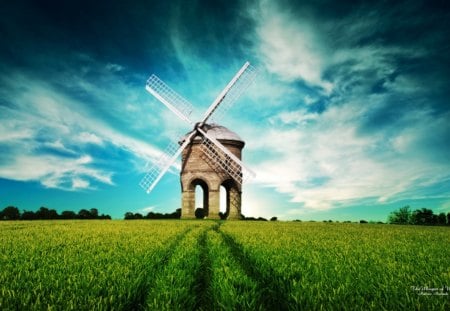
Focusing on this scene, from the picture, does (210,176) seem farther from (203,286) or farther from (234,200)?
(203,286)

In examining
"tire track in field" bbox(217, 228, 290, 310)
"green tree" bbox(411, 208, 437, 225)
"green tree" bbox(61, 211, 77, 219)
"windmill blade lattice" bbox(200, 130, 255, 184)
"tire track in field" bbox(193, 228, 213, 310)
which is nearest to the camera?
"tire track in field" bbox(217, 228, 290, 310)

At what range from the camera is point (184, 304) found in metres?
3.23

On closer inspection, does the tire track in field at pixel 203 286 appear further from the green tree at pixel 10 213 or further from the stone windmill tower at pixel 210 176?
the green tree at pixel 10 213

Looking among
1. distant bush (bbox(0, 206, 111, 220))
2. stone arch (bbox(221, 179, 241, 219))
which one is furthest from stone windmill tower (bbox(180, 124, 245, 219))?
distant bush (bbox(0, 206, 111, 220))

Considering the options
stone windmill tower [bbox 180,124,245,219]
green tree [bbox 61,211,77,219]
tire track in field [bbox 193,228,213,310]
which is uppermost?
stone windmill tower [bbox 180,124,245,219]

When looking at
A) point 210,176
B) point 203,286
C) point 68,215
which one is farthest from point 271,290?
point 68,215

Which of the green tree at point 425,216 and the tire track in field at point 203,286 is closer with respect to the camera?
the tire track in field at point 203,286

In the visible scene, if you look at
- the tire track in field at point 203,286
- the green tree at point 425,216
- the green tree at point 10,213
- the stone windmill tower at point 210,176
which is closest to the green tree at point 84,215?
the green tree at point 10,213

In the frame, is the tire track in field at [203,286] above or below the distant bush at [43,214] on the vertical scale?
below

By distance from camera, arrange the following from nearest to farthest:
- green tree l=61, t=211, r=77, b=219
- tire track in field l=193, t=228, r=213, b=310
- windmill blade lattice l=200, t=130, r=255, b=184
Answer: tire track in field l=193, t=228, r=213, b=310, windmill blade lattice l=200, t=130, r=255, b=184, green tree l=61, t=211, r=77, b=219

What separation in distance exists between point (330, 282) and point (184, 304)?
1584mm

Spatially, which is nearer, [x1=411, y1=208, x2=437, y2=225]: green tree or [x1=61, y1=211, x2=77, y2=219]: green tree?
[x1=61, y1=211, x2=77, y2=219]: green tree

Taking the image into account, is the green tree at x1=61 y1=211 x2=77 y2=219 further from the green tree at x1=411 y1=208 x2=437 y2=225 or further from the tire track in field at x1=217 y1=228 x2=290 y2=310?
the green tree at x1=411 y1=208 x2=437 y2=225

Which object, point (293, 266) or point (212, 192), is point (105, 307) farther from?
point (212, 192)
